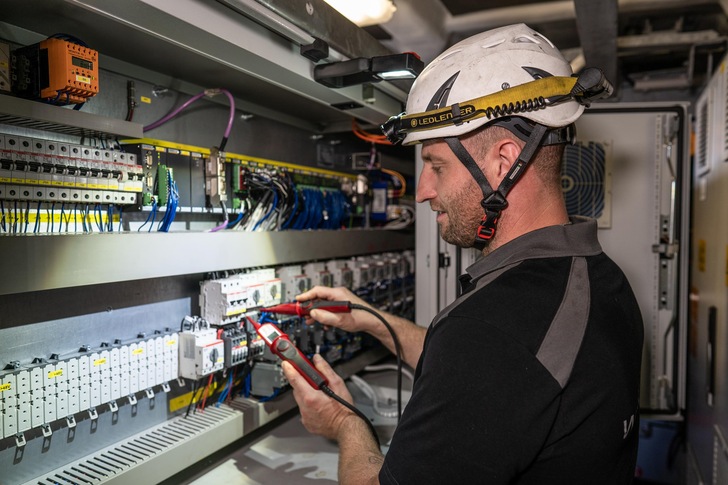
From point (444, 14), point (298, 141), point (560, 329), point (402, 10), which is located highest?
point (444, 14)

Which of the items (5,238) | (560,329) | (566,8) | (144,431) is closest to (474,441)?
(560,329)

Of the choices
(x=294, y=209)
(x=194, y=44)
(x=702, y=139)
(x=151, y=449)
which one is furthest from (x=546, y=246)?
(x=702, y=139)

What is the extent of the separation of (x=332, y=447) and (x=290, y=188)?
3.84ft

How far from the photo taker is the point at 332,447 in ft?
6.40

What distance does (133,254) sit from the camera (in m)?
1.42

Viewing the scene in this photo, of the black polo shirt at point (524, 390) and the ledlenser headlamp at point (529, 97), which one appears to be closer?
the black polo shirt at point (524, 390)

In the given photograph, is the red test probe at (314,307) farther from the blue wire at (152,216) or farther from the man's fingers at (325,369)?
the blue wire at (152,216)

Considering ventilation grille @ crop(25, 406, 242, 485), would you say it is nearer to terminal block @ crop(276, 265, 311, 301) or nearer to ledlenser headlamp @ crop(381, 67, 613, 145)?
terminal block @ crop(276, 265, 311, 301)

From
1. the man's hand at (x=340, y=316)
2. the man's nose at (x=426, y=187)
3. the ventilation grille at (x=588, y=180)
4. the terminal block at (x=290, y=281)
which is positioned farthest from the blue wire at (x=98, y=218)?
the ventilation grille at (x=588, y=180)

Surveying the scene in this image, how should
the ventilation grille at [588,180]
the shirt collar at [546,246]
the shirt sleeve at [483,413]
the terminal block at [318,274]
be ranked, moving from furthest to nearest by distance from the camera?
the ventilation grille at [588,180]
the terminal block at [318,274]
the shirt collar at [546,246]
the shirt sleeve at [483,413]

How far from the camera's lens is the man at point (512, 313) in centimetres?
84

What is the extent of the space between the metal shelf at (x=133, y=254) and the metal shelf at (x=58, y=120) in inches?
11.8

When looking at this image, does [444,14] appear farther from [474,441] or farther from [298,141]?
[474,441]

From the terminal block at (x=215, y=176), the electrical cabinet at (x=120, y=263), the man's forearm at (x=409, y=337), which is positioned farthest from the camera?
the terminal block at (x=215, y=176)
